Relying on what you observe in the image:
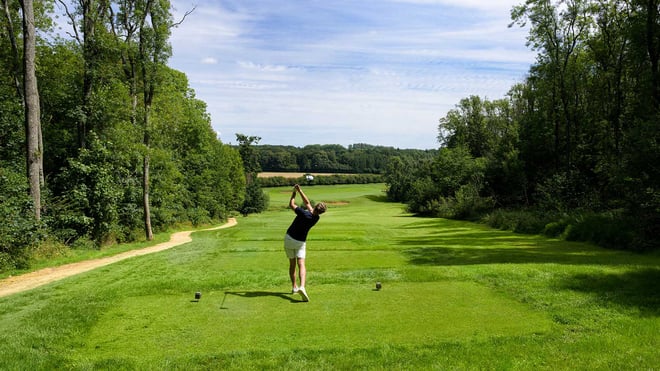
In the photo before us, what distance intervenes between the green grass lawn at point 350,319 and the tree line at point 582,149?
19.4ft

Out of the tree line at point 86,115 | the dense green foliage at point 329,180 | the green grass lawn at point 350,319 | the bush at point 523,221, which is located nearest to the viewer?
the green grass lawn at point 350,319

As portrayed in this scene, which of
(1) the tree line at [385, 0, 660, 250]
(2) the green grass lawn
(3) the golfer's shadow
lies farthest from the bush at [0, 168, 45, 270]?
(1) the tree line at [385, 0, 660, 250]

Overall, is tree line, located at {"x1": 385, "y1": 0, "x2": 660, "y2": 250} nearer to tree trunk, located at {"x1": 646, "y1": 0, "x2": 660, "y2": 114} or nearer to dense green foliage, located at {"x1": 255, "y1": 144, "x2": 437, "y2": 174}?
tree trunk, located at {"x1": 646, "y1": 0, "x2": 660, "y2": 114}

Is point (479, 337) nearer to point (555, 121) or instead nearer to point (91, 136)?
point (91, 136)

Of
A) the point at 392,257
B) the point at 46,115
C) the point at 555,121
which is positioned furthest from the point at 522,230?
the point at 46,115

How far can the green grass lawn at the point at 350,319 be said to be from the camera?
18.7 ft

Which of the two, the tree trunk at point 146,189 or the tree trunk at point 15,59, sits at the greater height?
the tree trunk at point 15,59

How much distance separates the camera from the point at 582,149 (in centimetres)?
3509

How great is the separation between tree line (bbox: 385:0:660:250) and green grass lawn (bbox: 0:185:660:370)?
590 cm

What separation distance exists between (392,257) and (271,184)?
99.6m

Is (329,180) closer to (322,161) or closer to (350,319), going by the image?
(322,161)

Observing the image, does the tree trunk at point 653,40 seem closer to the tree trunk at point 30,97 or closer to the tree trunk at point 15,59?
the tree trunk at point 30,97

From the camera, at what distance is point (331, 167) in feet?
450

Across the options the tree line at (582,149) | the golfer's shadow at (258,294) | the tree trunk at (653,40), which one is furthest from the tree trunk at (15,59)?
the tree trunk at (653,40)
